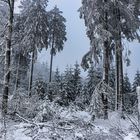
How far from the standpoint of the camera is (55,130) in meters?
8.56

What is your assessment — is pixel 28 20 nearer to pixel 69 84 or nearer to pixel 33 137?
pixel 69 84

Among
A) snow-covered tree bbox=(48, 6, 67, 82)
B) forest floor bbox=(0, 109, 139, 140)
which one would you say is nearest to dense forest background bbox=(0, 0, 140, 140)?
forest floor bbox=(0, 109, 139, 140)

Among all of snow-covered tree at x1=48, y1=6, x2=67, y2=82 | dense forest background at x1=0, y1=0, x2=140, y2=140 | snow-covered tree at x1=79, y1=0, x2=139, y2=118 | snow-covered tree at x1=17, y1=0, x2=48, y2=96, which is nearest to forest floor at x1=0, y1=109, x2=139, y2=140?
dense forest background at x1=0, y1=0, x2=140, y2=140

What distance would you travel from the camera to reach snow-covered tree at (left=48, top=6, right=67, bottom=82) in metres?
38.2

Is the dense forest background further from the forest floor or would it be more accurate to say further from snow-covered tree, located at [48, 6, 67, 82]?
snow-covered tree, located at [48, 6, 67, 82]

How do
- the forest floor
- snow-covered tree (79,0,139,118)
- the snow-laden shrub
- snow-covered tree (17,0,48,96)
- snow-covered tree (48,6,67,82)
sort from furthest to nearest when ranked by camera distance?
snow-covered tree (48,6,67,82) < snow-covered tree (17,0,48,96) < snow-covered tree (79,0,139,118) < the snow-laden shrub < the forest floor

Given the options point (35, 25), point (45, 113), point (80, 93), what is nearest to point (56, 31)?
point (35, 25)

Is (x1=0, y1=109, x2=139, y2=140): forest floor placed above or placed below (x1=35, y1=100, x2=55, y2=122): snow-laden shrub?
below

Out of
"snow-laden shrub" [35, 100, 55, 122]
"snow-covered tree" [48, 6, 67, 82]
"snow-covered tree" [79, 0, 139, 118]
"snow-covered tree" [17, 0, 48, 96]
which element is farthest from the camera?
"snow-covered tree" [48, 6, 67, 82]

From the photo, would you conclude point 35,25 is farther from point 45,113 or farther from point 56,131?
point 56,131

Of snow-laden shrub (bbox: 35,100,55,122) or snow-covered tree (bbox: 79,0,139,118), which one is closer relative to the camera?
snow-laden shrub (bbox: 35,100,55,122)

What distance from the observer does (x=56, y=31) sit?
38188 millimetres

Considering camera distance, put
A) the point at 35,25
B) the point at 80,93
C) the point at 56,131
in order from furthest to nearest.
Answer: the point at 35,25 → the point at 80,93 → the point at 56,131

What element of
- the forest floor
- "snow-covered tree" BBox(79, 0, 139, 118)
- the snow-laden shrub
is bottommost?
the forest floor
